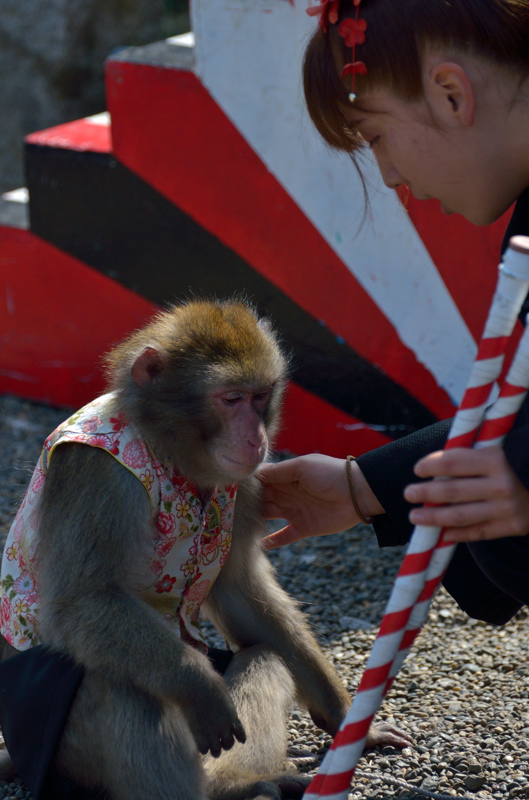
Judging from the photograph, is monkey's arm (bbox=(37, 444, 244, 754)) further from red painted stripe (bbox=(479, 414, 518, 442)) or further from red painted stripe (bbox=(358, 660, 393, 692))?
red painted stripe (bbox=(479, 414, 518, 442))

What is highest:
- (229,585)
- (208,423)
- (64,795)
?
(208,423)

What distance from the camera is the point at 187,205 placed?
4.12m

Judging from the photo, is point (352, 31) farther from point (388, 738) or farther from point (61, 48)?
point (61, 48)

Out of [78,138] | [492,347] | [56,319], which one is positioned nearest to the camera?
[492,347]

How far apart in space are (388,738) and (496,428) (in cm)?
120

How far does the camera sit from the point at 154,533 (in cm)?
214

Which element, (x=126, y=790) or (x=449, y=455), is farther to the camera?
(x=126, y=790)

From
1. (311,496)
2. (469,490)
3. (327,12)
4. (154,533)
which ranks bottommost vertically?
(311,496)

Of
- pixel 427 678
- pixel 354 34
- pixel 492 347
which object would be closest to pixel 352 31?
pixel 354 34

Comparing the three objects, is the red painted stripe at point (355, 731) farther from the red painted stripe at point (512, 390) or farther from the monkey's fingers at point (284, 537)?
the monkey's fingers at point (284, 537)

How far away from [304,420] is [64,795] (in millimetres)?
2311

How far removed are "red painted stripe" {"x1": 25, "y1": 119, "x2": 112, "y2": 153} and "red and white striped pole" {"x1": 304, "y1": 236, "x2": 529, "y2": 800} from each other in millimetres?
→ 3060

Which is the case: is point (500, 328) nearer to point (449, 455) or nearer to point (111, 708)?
point (449, 455)

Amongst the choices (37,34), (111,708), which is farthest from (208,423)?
(37,34)
